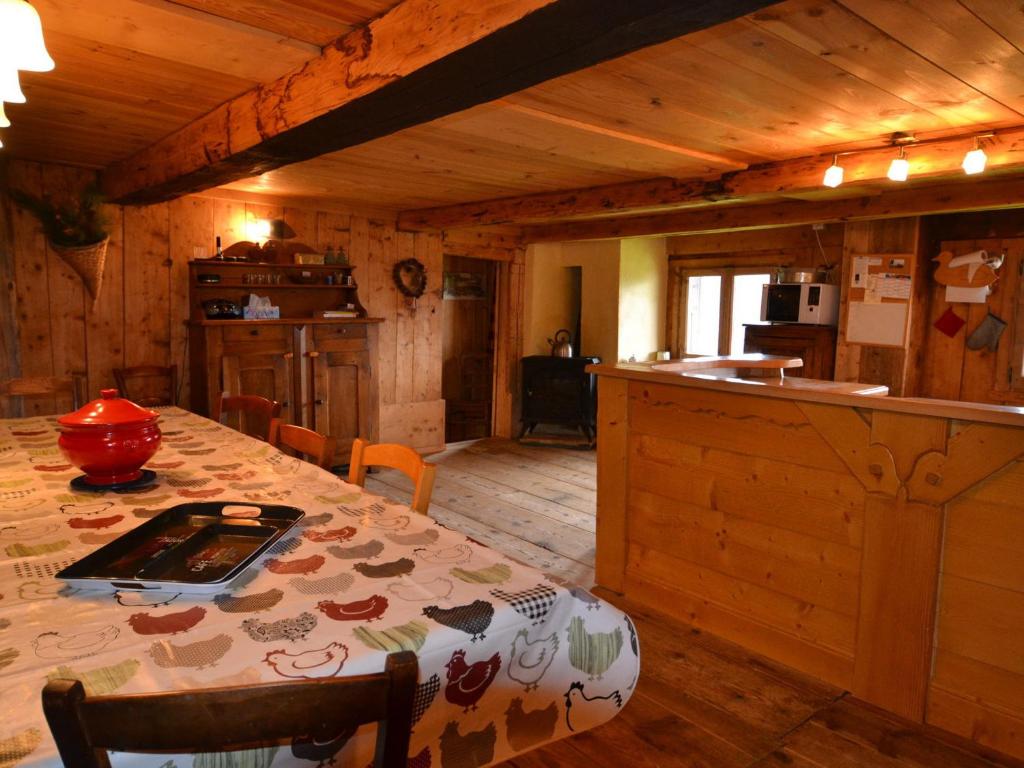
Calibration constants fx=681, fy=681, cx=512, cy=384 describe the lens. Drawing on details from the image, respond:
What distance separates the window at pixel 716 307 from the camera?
20.8ft

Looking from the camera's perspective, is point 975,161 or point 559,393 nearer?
point 975,161

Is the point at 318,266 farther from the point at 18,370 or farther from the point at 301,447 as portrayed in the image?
the point at 301,447

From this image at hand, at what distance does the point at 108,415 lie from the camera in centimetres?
181

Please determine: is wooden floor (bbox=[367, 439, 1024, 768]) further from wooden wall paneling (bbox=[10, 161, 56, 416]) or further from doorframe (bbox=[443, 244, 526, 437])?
doorframe (bbox=[443, 244, 526, 437])

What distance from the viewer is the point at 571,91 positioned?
8.13 feet

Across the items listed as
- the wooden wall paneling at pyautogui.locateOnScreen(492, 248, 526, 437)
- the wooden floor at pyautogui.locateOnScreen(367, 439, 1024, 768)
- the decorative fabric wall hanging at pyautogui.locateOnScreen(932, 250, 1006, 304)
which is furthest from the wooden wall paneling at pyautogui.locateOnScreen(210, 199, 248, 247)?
the decorative fabric wall hanging at pyautogui.locateOnScreen(932, 250, 1006, 304)

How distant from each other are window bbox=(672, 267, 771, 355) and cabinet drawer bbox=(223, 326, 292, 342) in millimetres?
3940

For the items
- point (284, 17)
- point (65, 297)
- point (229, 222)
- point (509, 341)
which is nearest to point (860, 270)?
point (509, 341)

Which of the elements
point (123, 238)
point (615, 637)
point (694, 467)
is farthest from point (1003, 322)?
point (123, 238)

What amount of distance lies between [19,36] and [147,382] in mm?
3566

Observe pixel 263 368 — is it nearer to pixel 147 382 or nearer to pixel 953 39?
pixel 147 382

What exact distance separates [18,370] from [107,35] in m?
2.85

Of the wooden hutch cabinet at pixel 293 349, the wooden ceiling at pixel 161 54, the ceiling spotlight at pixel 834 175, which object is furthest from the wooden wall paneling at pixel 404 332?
the ceiling spotlight at pixel 834 175

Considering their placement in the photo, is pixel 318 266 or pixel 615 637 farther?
pixel 318 266
